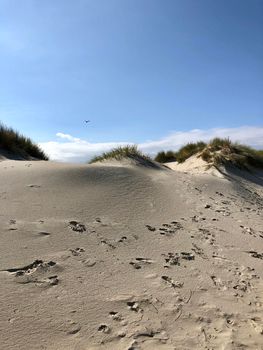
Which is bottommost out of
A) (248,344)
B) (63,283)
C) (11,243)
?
(248,344)

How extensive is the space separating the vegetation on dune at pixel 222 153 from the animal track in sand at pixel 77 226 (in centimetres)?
564

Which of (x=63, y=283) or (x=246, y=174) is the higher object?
(x=246, y=174)

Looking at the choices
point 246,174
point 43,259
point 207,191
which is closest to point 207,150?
Result: point 246,174

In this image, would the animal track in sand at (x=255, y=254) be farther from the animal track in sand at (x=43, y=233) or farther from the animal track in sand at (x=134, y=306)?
the animal track in sand at (x=43, y=233)

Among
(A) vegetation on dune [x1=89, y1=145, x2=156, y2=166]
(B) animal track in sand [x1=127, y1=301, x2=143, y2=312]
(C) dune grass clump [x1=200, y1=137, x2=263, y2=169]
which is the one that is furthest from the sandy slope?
(C) dune grass clump [x1=200, y1=137, x2=263, y2=169]

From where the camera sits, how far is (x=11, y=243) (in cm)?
333

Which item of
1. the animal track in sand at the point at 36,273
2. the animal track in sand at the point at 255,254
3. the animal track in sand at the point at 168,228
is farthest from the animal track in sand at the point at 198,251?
the animal track in sand at the point at 36,273

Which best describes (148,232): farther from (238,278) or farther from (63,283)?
(63,283)

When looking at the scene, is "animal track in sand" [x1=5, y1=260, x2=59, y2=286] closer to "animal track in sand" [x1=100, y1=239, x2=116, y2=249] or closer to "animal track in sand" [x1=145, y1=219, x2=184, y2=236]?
"animal track in sand" [x1=100, y1=239, x2=116, y2=249]

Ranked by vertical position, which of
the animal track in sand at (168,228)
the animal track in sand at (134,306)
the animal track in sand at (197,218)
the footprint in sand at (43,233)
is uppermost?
the footprint in sand at (43,233)

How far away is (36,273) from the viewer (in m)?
2.94

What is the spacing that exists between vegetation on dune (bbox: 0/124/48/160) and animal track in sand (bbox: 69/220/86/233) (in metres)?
5.27

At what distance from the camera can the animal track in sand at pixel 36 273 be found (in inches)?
112

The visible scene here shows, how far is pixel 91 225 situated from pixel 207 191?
3.11 m
